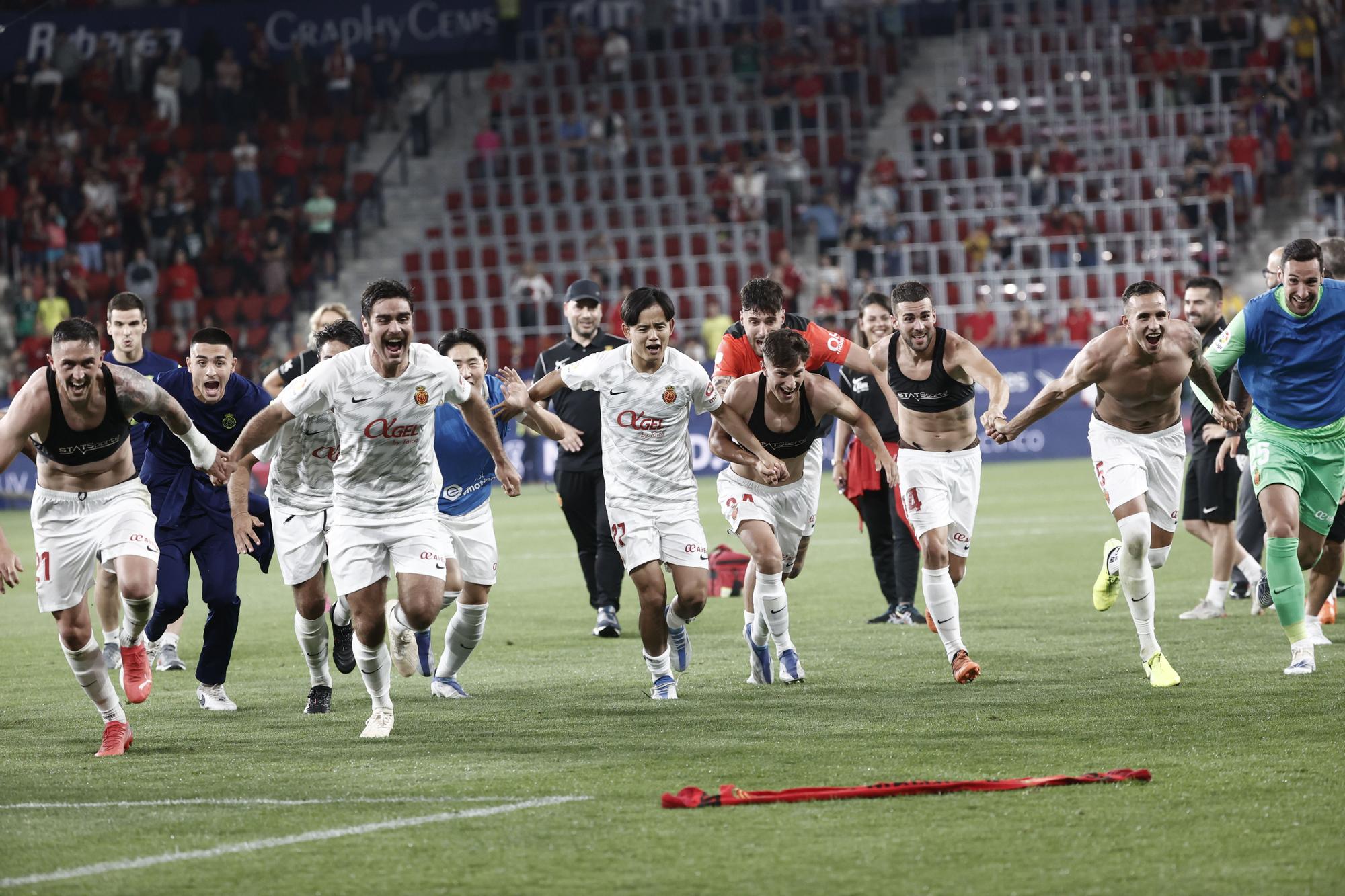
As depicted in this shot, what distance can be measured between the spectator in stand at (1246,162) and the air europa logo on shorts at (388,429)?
26002mm

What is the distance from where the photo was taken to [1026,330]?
2919cm

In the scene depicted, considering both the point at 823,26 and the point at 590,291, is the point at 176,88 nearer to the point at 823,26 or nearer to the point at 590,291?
the point at 823,26

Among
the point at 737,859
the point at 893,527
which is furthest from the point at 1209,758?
the point at 893,527

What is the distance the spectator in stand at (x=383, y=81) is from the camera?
36969mm

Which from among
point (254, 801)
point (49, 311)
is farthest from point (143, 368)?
point (49, 311)

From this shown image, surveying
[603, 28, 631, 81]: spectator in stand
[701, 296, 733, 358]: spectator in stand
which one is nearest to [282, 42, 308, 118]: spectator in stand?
[603, 28, 631, 81]: spectator in stand

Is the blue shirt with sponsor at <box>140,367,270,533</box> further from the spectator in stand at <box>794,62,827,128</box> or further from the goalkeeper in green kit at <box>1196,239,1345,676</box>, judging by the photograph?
the spectator in stand at <box>794,62,827,128</box>

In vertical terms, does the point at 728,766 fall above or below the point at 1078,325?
above

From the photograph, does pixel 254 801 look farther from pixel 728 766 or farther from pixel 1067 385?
pixel 1067 385

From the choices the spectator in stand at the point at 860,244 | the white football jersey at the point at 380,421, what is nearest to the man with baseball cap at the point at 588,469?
the white football jersey at the point at 380,421

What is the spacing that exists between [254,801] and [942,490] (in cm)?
485

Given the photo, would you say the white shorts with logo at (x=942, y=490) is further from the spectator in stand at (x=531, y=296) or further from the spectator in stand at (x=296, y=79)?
the spectator in stand at (x=296, y=79)

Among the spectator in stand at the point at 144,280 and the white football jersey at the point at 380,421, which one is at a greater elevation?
the white football jersey at the point at 380,421

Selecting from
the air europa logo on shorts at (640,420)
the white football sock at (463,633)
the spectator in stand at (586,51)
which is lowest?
the white football sock at (463,633)
